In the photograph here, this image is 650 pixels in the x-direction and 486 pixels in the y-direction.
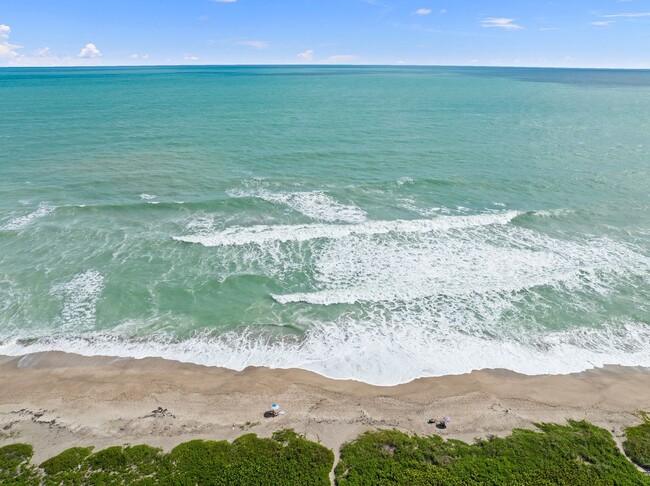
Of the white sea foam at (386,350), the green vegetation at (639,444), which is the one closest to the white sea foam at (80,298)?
the white sea foam at (386,350)

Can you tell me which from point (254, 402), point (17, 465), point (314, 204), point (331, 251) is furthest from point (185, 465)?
point (314, 204)

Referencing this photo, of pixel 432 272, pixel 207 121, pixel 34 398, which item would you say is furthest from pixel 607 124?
pixel 34 398

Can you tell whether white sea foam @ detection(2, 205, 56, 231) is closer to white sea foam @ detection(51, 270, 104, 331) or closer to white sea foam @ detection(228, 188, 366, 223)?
white sea foam @ detection(51, 270, 104, 331)

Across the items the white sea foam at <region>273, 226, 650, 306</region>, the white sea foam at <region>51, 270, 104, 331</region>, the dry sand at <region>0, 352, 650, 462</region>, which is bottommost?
the dry sand at <region>0, 352, 650, 462</region>

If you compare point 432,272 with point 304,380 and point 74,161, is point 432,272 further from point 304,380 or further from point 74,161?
point 74,161

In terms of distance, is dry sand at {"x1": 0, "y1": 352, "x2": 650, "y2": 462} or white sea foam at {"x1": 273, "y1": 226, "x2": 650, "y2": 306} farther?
white sea foam at {"x1": 273, "y1": 226, "x2": 650, "y2": 306}

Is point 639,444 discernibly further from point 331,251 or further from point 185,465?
point 331,251

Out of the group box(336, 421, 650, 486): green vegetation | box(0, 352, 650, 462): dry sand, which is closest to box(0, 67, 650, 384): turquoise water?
box(0, 352, 650, 462): dry sand
